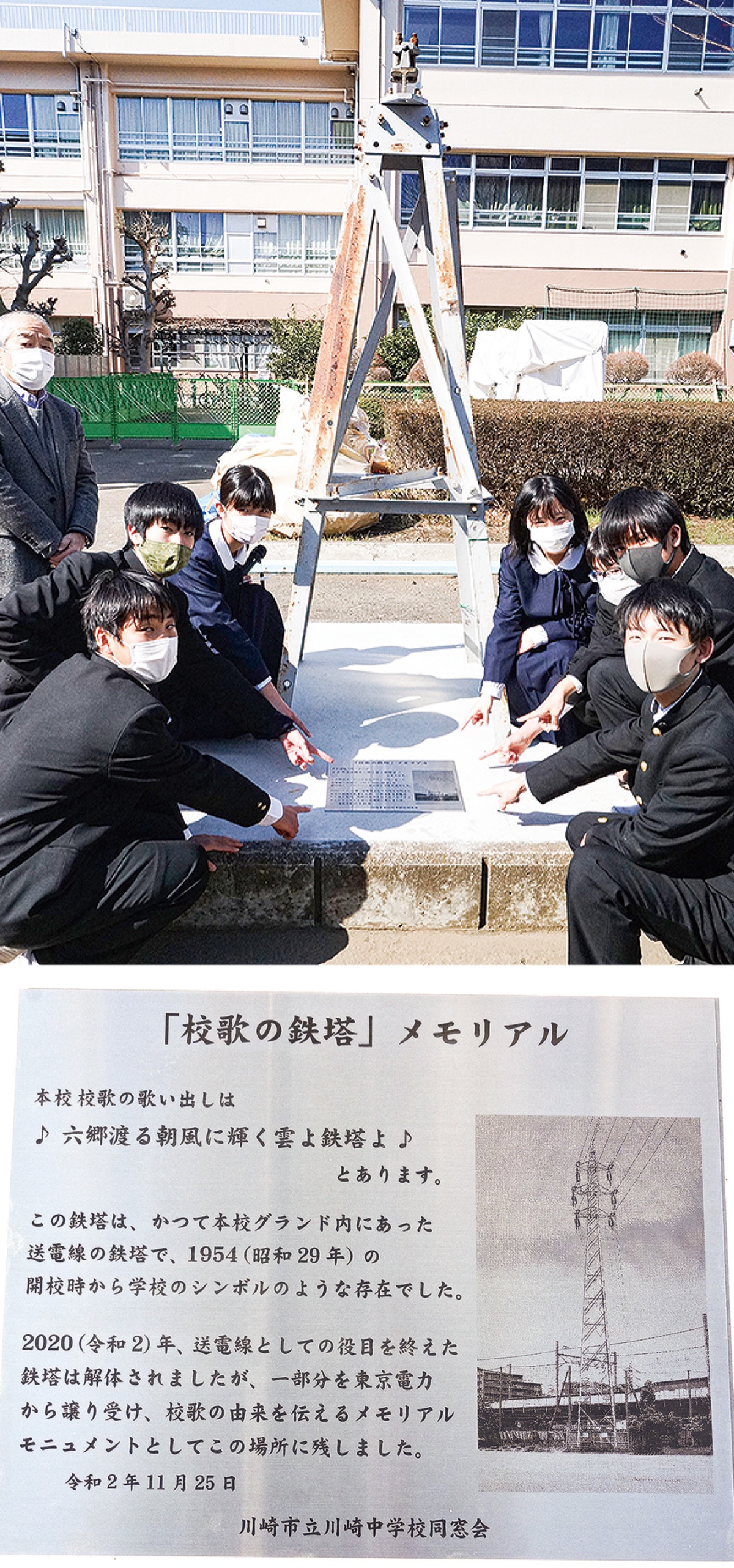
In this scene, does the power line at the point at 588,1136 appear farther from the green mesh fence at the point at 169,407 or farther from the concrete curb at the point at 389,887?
the green mesh fence at the point at 169,407

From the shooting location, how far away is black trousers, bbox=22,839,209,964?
9.25 ft

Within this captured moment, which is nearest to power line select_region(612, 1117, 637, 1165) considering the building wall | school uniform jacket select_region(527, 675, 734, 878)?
school uniform jacket select_region(527, 675, 734, 878)

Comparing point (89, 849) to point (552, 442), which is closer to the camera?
point (89, 849)

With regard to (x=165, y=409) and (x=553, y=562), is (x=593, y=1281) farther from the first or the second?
(x=165, y=409)

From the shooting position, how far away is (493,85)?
26859mm

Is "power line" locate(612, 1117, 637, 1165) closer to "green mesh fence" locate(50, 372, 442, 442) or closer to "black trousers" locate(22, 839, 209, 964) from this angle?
"black trousers" locate(22, 839, 209, 964)

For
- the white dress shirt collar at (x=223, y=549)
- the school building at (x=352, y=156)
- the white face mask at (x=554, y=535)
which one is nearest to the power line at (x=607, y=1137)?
the white face mask at (x=554, y=535)

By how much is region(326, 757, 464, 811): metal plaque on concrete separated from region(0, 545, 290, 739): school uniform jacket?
0.57m

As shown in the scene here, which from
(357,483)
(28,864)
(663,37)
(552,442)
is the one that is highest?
(663,37)

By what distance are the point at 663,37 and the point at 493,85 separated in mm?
4029

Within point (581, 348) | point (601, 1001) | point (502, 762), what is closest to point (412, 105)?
point (502, 762)

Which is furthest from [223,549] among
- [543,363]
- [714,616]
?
[543,363]

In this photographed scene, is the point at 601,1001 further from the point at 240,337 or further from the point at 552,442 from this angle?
the point at 240,337

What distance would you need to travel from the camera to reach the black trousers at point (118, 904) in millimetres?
2818
